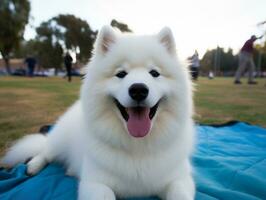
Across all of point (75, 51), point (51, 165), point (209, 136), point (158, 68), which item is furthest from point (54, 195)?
point (75, 51)

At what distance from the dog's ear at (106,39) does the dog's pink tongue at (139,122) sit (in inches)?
21.1

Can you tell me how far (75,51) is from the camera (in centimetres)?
4112

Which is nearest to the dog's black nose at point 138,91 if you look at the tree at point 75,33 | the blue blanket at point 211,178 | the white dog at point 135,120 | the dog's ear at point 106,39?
the white dog at point 135,120

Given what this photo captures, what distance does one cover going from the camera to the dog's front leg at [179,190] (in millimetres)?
1967

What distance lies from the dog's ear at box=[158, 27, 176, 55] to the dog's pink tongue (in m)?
0.55

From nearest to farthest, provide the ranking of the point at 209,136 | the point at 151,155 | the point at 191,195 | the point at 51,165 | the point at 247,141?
the point at 191,195
the point at 151,155
the point at 51,165
the point at 247,141
the point at 209,136

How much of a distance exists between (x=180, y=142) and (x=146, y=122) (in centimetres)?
39

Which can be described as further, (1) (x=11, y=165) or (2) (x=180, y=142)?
(1) (x=11, y=165)

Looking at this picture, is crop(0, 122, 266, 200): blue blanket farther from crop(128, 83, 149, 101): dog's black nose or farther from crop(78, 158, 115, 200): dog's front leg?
crop(128, 83, 149, 101): dog's black nose

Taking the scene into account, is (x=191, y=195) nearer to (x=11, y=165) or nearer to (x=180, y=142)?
(x=180, y=142)

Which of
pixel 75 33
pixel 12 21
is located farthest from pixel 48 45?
pixel 12 21

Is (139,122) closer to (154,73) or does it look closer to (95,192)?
→ (154,73)

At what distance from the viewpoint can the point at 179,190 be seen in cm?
200

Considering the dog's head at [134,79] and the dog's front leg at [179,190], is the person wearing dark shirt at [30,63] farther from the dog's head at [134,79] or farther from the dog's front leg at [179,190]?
the dog's front leg at [179,190]
